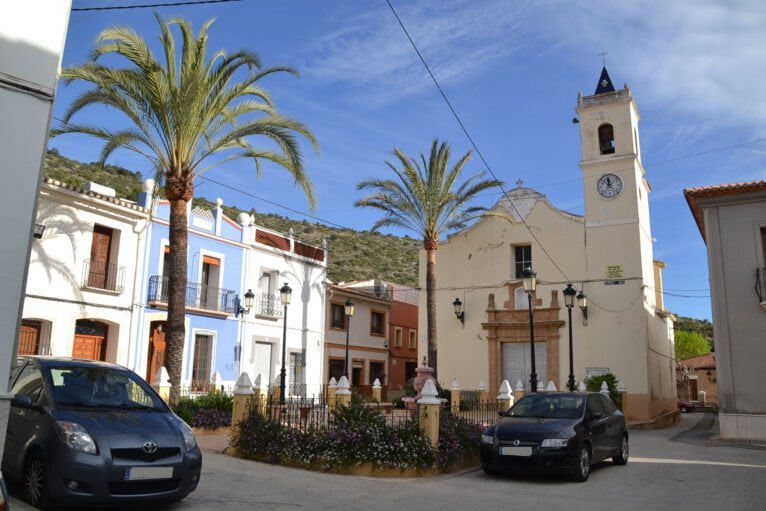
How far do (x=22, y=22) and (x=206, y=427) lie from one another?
11113 millimetres

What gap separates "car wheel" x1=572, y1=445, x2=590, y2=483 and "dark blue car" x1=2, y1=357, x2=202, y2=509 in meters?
5.65

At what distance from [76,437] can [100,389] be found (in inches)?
44.3

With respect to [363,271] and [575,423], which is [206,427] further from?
[363,271]

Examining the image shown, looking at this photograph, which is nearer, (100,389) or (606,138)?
(100,389)

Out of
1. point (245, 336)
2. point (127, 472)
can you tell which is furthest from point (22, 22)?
point (245, 336)

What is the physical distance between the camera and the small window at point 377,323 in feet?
115

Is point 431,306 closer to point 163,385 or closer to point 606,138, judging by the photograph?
point 606,138

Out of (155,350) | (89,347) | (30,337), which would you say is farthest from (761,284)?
(30,337)

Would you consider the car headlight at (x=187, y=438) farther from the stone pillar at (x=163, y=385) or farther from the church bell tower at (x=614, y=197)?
the church bell tower at (x=614, y=197)

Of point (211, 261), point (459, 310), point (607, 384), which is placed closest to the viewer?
point (607, 384)

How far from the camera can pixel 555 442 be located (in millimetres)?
9375

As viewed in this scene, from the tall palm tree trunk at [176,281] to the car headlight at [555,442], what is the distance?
28.3ft

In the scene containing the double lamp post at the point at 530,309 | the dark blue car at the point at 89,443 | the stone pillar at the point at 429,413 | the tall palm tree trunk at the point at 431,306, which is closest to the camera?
the dark blue car at the point at 89,443

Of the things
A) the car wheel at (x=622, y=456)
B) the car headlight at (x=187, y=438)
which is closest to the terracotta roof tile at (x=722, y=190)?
the car wheel at (x=622, y=456)
